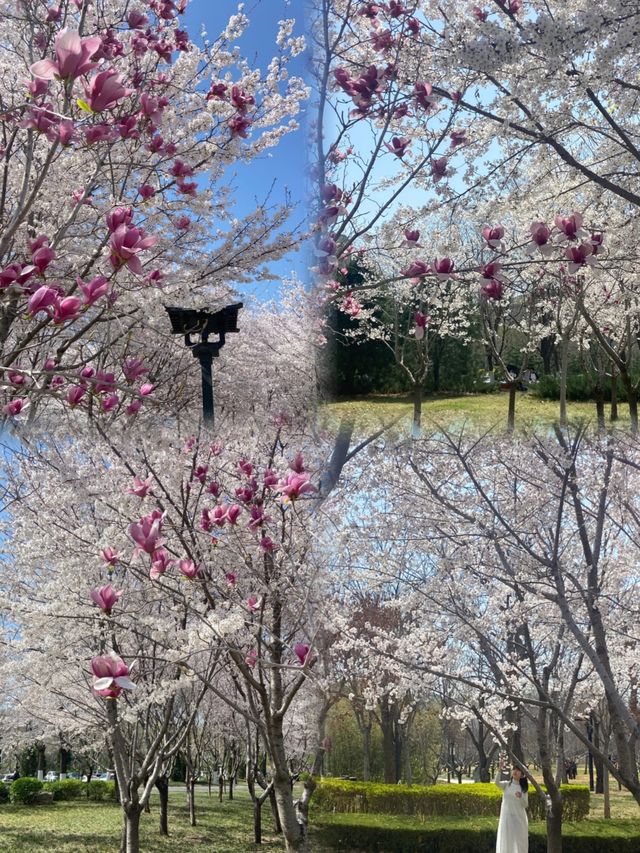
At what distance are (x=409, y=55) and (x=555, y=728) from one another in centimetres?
521

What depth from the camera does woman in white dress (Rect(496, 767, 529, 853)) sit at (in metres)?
4.66

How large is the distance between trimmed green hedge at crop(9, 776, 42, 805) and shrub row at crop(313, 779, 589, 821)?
255 inches

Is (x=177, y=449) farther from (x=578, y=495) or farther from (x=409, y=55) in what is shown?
(x=578, y=495)

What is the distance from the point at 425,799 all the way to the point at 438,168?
434 centimetres

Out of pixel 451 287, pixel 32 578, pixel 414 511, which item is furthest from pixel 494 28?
pixel 32 578

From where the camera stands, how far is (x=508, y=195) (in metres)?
2.07

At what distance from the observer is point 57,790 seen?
10227 millimetres

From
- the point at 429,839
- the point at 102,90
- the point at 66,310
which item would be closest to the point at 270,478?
the point at 66,310

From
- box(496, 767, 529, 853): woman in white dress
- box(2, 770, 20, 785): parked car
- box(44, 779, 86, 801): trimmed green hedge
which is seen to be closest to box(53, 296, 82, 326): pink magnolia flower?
box(496, 767, 529, 853): woman in white dress

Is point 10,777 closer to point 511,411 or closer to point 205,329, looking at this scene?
point 205,329

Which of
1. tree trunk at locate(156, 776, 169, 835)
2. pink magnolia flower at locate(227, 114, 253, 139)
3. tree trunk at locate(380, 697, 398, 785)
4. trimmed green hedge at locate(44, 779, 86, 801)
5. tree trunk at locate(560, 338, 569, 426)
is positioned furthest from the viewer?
trimmed green hedge at locate(44, 779, 86, 801)

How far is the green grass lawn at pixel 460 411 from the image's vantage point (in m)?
1.49

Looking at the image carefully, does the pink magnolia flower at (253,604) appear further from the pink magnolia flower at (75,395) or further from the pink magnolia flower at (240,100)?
the pink magnolia flower at (240,100)

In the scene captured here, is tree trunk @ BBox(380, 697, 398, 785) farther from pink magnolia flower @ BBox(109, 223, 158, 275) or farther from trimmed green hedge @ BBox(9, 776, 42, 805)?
trimmed green hedge @ BBox(9, 776, 42, 805)
